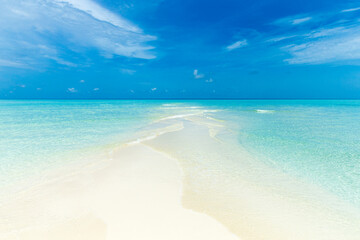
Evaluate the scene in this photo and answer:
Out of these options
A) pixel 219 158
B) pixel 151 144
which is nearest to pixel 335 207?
pixel 219 158

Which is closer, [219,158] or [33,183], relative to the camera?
[33,183]

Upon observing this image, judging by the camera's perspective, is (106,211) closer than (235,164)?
Yes

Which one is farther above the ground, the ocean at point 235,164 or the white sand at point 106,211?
the white sand at point 106,211

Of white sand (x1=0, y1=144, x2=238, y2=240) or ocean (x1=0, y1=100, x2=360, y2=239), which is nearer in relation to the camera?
white sand (x1=0, y1=144, x2=238, y2=240)

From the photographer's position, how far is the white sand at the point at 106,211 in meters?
3.39

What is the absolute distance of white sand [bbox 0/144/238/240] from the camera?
3389 millimetres

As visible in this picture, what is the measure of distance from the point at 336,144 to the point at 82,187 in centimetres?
1222

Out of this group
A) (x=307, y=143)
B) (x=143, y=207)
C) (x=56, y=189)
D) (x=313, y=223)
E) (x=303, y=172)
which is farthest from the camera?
(x=307, y=143)

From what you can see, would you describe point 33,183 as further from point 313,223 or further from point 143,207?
point 313,223

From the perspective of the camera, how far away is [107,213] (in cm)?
396

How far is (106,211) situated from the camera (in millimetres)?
4035

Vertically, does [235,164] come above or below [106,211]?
below

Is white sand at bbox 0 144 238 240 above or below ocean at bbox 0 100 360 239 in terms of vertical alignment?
above

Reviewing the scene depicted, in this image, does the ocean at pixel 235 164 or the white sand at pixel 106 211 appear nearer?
the white sand at pixel 106 211
